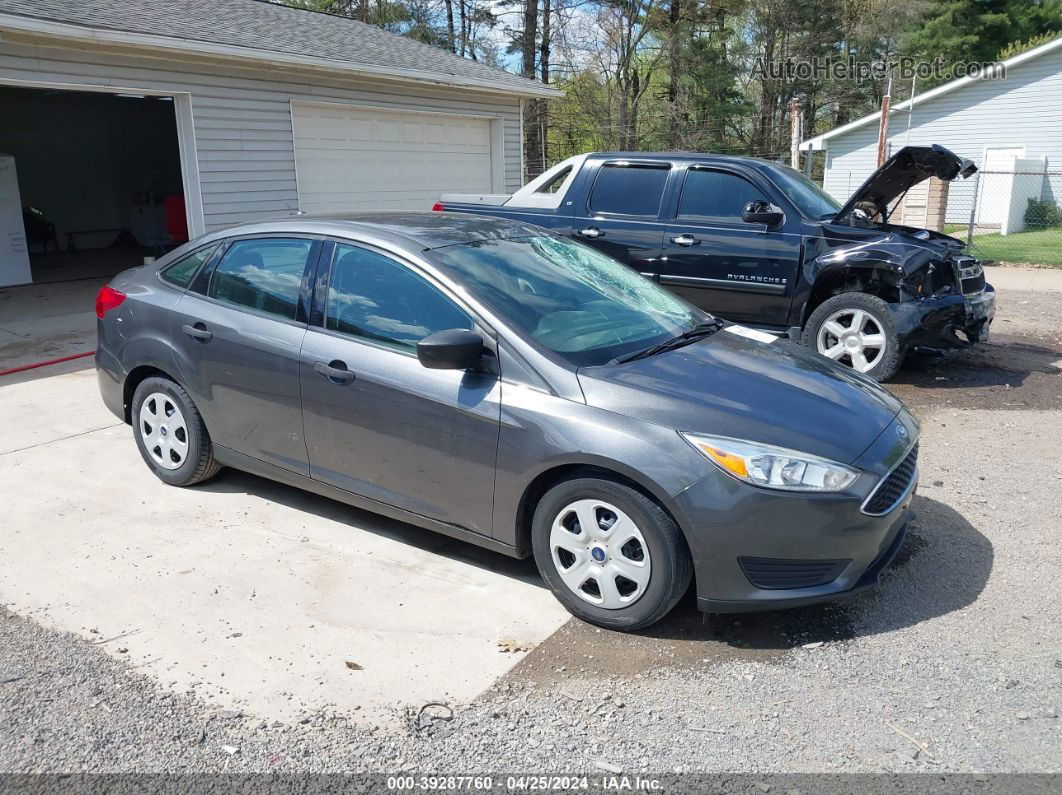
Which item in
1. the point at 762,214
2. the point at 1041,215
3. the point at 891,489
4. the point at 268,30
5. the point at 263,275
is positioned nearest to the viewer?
the point at 891,489

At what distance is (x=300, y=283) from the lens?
14.2ft

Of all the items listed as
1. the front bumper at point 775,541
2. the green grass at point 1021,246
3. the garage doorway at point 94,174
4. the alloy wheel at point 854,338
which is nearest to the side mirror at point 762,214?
the alloy wheel at point 854,338

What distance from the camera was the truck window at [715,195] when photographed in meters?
7.42

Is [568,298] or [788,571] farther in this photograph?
[568,298]

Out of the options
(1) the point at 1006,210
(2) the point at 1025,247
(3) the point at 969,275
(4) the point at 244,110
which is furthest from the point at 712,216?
(1) the point at 1006,210

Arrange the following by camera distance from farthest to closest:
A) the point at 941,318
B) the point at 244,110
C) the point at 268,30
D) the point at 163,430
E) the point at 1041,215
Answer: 1. the point at 1041,215
2. the point at 268,30
3. the point at 244,110
4. the point at 941,318
5. the point at 163,430

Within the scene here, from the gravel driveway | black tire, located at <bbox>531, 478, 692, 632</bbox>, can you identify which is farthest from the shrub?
black tire, located at <bbox>531, 478, 692, 632</bbox>

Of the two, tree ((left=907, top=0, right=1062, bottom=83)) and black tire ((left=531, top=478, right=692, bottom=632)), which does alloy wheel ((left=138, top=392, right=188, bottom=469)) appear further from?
tree ((left=907, top=0, right=1062, bottom=83))

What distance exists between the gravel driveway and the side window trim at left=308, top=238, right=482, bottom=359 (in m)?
1.38

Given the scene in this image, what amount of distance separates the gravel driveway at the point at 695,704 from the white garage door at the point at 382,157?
9.23 m

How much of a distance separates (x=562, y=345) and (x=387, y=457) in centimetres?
97

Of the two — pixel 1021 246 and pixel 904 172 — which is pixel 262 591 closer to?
pixel 904 172

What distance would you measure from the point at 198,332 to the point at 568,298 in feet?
6.62

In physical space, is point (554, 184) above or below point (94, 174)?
below
